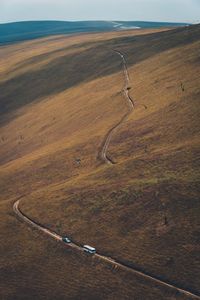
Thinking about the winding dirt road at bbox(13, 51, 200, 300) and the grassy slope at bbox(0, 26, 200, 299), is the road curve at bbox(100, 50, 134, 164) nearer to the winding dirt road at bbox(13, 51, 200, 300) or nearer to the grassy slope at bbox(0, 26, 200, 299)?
the winding dirt road at bbox(13, 51, 200, 300)

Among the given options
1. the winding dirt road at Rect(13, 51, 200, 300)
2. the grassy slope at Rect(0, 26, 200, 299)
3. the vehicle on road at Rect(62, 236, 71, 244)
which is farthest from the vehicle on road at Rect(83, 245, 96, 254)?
the vehicle on road at Rect(62, 236, 71, 244)

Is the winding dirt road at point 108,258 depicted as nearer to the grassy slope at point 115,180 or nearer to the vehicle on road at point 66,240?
the vehicle on road at point 66,240

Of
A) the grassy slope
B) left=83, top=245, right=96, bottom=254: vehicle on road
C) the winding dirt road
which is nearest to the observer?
the winding dirt road

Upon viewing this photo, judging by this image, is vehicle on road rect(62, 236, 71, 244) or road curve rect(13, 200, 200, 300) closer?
road curve rect(13, 200, 200, 300)

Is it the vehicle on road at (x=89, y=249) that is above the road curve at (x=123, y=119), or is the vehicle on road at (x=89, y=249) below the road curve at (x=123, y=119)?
below

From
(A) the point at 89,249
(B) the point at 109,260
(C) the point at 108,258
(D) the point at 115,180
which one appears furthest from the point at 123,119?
(B) the point at 109,260

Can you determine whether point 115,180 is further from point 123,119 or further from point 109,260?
point 123,119

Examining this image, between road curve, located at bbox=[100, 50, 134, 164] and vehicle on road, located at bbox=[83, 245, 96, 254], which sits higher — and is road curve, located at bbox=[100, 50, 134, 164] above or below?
above

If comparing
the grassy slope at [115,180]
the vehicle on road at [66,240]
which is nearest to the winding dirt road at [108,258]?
the vehicle on road at [66,240]

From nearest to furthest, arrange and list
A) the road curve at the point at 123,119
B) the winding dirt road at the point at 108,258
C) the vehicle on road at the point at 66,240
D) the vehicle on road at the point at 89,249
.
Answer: the winding dirt road at the point at 108,258, the vehicle on road at the point at 89,249, the vehicle on road at the point at 66,240, the road curve at the point at 123,119
